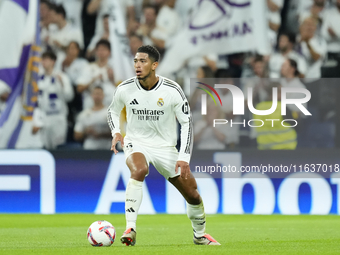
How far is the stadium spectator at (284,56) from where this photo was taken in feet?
36.4

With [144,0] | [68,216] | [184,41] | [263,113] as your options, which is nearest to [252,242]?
[263,113]

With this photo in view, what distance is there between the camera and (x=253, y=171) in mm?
10312

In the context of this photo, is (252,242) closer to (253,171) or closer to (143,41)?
(253,171)

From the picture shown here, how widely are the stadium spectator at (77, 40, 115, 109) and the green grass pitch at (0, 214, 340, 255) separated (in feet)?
7.46

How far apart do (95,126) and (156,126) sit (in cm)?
465

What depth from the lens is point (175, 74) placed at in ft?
37.3

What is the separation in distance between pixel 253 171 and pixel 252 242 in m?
4.01

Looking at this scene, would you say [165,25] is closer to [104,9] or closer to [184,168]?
[104,9]

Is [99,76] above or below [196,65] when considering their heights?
below

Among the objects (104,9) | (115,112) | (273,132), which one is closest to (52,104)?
(104,9)

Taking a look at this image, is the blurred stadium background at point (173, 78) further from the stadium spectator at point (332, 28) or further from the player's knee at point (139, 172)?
the player's knee at point (139, 172)

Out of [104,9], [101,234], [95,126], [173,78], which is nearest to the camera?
[101,234]

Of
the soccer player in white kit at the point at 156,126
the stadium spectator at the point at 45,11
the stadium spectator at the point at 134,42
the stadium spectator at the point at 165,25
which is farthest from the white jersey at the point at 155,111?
the stadium spectator at the point at 45,11

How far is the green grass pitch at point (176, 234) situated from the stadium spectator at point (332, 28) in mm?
3476
